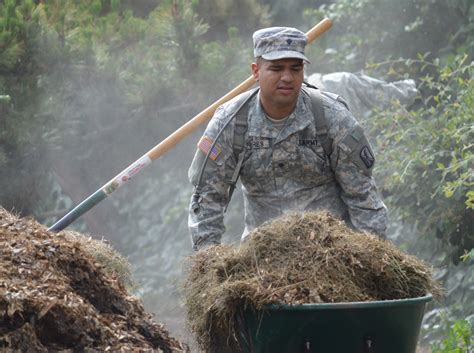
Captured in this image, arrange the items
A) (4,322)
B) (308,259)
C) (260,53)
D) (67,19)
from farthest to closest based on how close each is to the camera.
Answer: (67,19), (260,53), (308,259), (4,322)

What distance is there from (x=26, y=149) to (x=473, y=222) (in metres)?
3.84

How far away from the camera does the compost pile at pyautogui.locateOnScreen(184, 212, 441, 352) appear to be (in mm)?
5012

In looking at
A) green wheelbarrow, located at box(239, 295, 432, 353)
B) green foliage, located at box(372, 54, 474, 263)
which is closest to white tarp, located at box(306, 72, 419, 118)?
green foliage, located at box(372, 54, 474, 263)

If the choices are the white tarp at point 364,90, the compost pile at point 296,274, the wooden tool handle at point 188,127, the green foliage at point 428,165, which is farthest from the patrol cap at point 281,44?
the white tarp at point 364,90

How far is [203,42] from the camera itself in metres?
12.8

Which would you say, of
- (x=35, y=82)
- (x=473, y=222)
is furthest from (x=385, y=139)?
(x=35, y=82)

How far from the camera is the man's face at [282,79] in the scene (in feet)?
20.2

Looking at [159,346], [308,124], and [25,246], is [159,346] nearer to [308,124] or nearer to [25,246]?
[25,246]

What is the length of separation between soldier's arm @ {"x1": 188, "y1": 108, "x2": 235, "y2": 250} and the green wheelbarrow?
1.14 m

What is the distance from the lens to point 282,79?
6160mm

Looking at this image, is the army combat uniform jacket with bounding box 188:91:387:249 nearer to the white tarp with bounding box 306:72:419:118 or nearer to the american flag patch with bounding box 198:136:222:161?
the american flag patch with bounding box 198:136:222:161

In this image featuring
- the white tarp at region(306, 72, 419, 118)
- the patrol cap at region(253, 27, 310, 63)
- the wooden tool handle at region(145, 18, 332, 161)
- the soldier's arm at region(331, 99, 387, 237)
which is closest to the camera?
the patrol cap at region(253, 27, 310, 63)

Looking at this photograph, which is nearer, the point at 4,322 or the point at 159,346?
the point at 4,322

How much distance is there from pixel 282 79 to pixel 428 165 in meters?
4.20
